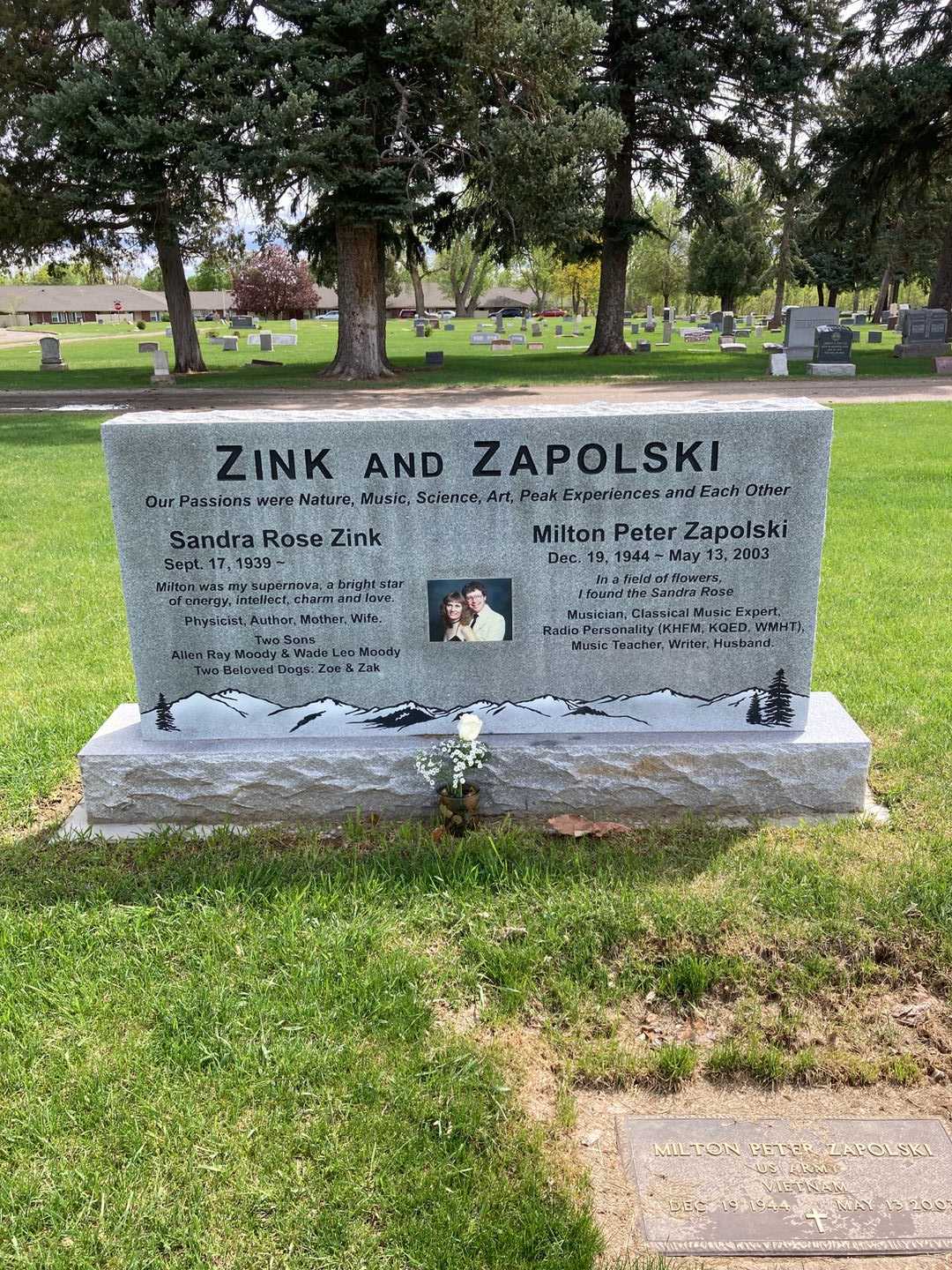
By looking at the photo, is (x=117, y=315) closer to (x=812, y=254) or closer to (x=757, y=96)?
(x=812, y=254)

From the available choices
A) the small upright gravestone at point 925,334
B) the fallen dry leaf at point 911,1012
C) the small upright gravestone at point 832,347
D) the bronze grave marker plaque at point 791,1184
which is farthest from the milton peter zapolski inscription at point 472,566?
the small upright gravestone at point 925,334

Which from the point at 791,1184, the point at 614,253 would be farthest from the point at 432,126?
the point at 791,1184

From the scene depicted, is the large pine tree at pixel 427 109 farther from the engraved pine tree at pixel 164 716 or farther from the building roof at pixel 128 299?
the building roof at pixel 128 299

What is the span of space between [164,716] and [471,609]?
146 centimetres

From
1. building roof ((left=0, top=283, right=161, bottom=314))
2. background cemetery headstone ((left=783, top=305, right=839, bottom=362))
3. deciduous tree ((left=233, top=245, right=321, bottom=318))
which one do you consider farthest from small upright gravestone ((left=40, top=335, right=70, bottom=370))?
building roof ((left=0, top=283, right=161, bottom=314))

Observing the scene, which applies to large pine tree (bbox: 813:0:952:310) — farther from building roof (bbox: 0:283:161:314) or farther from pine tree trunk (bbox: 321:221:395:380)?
building roof (bbox: 0:283:161:314)

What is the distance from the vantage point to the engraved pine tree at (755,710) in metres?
4.45

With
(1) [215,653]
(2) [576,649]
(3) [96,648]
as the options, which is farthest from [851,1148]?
(3) [96,648]

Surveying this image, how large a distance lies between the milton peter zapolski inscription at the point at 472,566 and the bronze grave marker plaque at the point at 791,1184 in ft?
6.23

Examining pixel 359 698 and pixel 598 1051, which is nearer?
pixel 598 1051

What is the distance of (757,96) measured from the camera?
27.4 metres

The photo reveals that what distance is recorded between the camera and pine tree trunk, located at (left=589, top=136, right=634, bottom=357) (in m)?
30.3

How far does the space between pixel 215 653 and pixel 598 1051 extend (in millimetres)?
2356

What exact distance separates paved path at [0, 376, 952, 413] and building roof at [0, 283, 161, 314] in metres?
98.4
